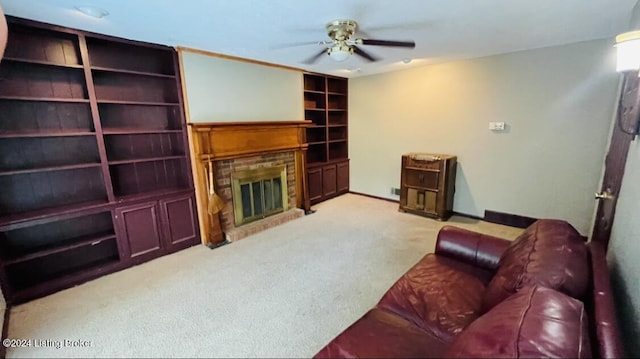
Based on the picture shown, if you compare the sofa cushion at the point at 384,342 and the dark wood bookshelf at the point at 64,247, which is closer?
the sofa cushion at the point at 384,342

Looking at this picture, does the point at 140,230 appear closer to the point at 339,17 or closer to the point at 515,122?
the point at 339,17

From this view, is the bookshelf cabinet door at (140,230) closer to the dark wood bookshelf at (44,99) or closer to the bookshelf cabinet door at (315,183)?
the dark wood bookshelf at (44,99)

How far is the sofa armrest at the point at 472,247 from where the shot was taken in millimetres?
1967

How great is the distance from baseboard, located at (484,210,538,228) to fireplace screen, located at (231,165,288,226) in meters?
3.00

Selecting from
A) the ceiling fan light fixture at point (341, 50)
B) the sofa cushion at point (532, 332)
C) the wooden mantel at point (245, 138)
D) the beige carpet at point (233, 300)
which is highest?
the ceiling fan light fixture at point (341, 50)

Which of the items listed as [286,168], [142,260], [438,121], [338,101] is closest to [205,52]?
[286,168]

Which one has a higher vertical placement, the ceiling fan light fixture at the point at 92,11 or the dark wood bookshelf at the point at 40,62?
the ceiling fan light fixture at the point at 92,11

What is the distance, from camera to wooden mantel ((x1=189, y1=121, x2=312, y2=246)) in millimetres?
3191

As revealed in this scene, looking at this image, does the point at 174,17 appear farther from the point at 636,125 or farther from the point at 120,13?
the point at 636,125

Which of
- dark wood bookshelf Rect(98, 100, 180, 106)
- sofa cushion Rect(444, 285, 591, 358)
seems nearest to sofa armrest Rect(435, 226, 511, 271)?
sofa cushion Rect(444, 285, 591, 358)

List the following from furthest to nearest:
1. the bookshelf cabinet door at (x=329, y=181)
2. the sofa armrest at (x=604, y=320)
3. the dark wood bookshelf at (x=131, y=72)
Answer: the bookshelf cabinet door at (x=329, y=181), the dark wood bookshelf at (x=131, y=72), the sofa armrest at (x=604, y=320)

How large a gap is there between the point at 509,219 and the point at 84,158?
204 inches

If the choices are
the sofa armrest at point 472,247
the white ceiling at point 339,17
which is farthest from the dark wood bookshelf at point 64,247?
the sofa armrest at point 472,247

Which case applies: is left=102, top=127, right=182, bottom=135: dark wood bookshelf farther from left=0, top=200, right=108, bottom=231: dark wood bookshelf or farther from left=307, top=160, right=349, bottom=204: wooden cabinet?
left=307, top=160, right=349, bottom=204: wooden cabinet
